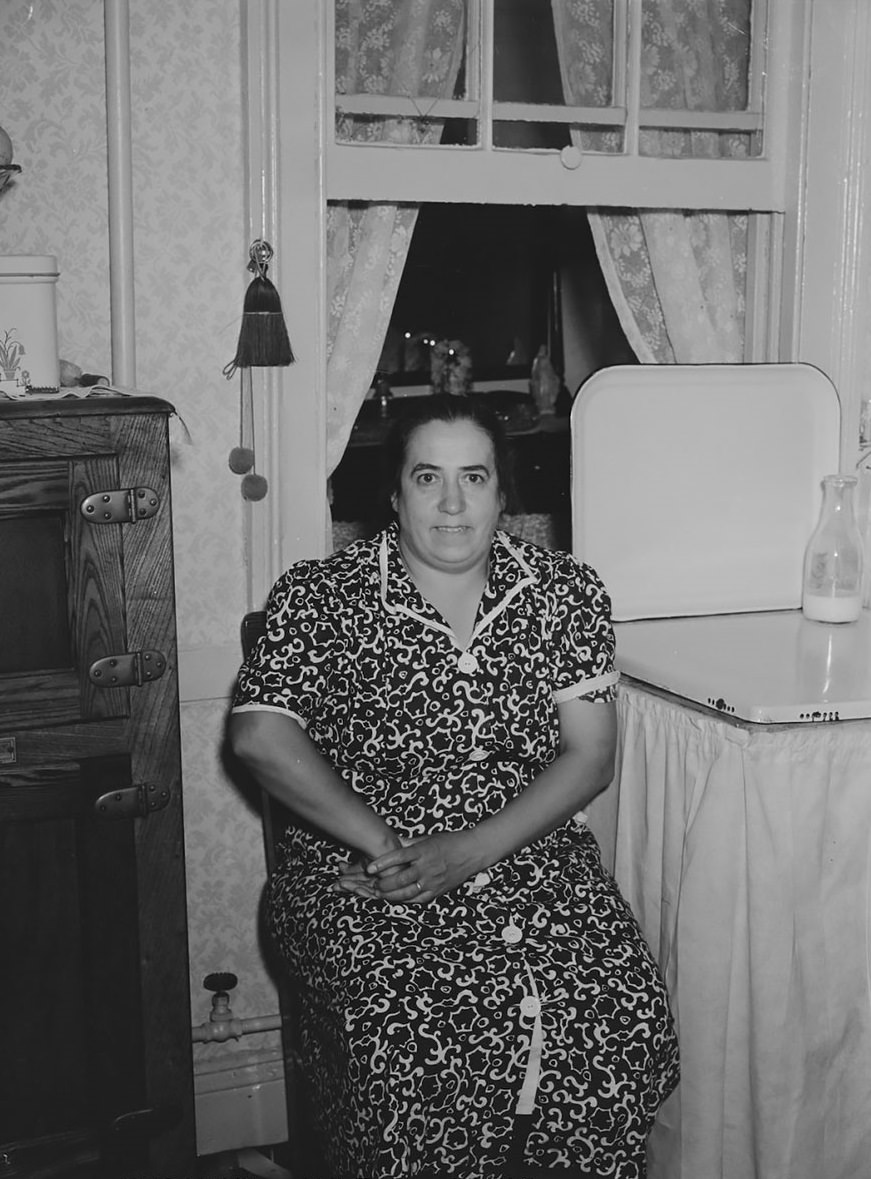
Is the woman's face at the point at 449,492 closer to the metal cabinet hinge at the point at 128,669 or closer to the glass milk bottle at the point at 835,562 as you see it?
the metal cabinet hinge at the point at 128,669

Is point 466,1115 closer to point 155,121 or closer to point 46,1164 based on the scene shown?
point 46,1164

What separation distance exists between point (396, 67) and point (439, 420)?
0.75m

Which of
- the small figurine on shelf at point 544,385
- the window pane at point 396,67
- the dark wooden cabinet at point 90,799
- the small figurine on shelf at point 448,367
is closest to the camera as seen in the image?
the dark wooden cabinet at point 90,799

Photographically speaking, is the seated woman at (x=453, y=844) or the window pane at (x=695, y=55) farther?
the window pane at (x=695, y=55)

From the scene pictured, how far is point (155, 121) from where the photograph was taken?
2.20 metres

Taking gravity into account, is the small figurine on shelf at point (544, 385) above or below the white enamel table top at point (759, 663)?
above

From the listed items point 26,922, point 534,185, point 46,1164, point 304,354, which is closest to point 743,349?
point 534,185

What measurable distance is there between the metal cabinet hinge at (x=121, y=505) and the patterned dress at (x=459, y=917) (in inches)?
13.0

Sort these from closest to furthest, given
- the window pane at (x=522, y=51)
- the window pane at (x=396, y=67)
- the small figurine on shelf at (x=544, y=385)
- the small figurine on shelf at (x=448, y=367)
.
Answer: the window pane at (x=396, y=67) → the window pane at (x=522, y=51) → the small figurine on shelf at (x=448, y=367) → the small figurine on shelf at (x=544, y=385)

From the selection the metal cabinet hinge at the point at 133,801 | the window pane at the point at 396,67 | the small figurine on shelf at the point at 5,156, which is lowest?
the metal cabinet hinge at the point at 133,801

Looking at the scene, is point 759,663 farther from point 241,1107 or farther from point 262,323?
point 241,1107

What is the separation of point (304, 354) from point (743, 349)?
0.96 metres

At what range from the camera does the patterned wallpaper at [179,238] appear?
2137mm

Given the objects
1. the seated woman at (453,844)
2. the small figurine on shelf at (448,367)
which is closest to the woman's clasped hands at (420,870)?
the seated woman at (453,844)
